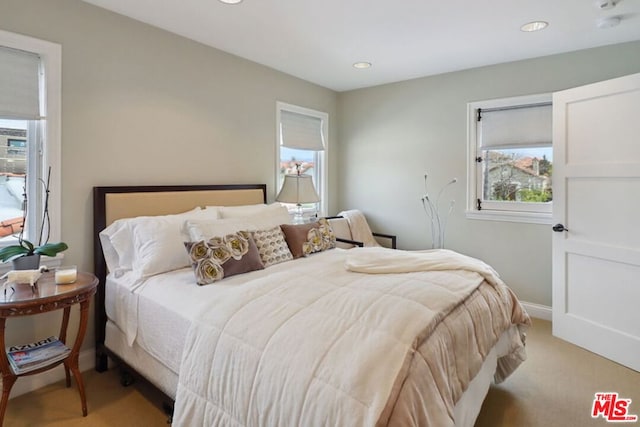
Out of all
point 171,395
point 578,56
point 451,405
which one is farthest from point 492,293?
point 578,56

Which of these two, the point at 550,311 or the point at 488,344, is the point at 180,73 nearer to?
the point at 488,344

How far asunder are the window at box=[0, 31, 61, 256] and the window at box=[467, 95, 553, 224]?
3696 mm

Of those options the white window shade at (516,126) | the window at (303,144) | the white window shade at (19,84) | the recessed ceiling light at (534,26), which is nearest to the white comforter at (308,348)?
the white window shade at (19,84)

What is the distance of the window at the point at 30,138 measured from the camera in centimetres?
216

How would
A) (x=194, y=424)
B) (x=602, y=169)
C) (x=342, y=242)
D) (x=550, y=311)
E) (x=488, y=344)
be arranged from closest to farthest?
(x=194, y=424) → (x=488, y=344) → (x=602, y=169) → (x=550, y=311) → (x=342, y=242)

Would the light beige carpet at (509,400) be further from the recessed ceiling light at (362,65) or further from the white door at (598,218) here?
the recessed ceiling light at (362,65)

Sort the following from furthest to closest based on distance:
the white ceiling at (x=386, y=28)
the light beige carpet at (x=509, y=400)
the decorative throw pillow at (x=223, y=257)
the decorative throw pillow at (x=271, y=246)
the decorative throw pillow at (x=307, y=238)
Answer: the decorative throw pillow at (x=307, y=238)
the decorative throw pillow at (x=271, y=246)
the white ceiling at (x=386, y=28)
the decorative throw pillow at (x=223, y=257)
the light beige carpet at (x=509, y=400)

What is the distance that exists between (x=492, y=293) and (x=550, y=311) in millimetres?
2004

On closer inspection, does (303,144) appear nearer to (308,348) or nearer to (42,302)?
(42,302)

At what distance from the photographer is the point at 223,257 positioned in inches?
86.3

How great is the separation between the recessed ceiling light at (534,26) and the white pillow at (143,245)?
9.89 ft

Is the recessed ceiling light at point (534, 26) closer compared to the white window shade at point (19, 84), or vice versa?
the white window shade at point (19, 84)

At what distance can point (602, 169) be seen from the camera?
8.96ft

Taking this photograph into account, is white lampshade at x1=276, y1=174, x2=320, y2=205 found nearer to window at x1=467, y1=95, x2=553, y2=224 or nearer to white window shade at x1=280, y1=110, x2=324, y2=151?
white window shade at x1=280, y1=110, x2=324, y2=151
